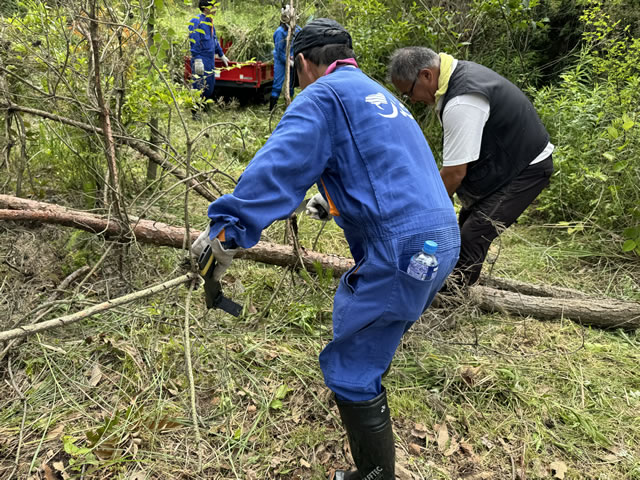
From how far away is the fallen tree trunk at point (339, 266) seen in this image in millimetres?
2852

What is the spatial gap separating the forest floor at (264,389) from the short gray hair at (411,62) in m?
1.46

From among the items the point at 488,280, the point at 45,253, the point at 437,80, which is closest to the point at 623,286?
the point at 488,280

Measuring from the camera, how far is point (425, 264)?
1489 mm

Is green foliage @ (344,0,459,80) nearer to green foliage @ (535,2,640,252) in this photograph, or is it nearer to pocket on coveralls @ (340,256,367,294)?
green foliage @ (535,2,640,252)

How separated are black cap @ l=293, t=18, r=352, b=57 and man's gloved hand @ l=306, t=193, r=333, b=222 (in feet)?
2.34

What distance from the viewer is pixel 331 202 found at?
1647mm

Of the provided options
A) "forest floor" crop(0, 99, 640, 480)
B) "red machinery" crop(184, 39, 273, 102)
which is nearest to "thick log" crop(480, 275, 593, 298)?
"forest floor" crop(0, 99, 640, 480)

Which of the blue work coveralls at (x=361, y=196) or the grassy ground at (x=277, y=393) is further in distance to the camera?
the grassy ground at (x=277, y=393)

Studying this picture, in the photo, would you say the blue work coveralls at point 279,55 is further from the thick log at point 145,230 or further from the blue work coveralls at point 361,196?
the blue work coveralls at point 361,196

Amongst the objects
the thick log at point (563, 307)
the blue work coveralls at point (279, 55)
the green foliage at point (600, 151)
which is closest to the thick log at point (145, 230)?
the thick log at point (563, 307)

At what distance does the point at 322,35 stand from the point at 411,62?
1064 mm

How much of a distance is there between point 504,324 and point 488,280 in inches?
17.2

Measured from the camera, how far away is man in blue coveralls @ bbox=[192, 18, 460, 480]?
1.44m

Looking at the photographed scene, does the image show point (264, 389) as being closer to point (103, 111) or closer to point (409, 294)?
point (409, 294)
